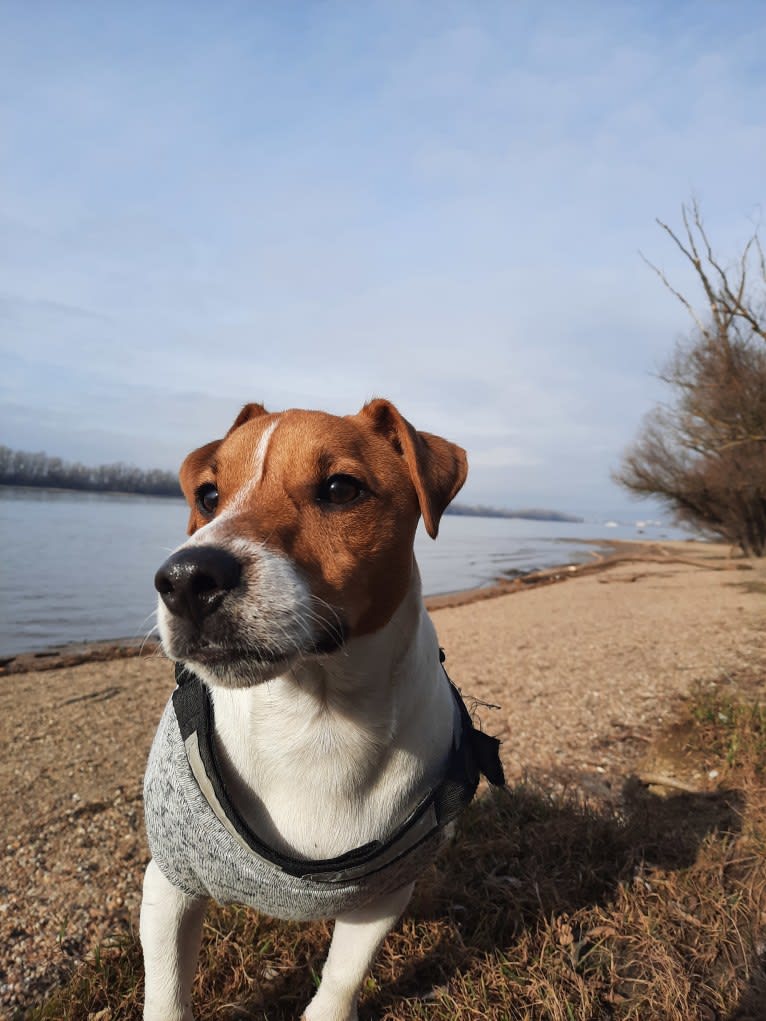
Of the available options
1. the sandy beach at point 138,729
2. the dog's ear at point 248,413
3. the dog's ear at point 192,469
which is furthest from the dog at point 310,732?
the sandy beach at point 138,729

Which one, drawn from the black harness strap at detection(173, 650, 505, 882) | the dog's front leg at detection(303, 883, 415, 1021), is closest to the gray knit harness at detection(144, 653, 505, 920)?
the black harness strap at detection(173, 650, 505, 882)

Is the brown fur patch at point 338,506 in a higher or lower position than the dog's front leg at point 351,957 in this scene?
higher

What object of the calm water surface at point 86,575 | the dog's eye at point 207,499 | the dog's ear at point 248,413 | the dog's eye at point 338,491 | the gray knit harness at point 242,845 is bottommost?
the calm water surface at point 86,575

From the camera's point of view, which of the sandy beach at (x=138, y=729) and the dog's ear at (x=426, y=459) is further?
the sandy beach at (x=138, y=729)

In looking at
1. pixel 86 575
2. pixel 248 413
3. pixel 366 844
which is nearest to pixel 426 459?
A: pixel 248 413

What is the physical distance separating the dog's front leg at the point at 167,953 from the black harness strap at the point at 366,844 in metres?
0.46

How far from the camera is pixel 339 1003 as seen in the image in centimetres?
216

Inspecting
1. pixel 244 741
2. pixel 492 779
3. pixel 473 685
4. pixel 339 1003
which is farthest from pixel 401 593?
pixel 473 685

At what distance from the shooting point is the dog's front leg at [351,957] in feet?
7.11

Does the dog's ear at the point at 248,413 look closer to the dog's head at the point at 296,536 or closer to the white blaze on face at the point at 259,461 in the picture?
the dog's head at the point at 296,536

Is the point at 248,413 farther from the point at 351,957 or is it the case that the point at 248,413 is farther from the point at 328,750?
the point at 351,957

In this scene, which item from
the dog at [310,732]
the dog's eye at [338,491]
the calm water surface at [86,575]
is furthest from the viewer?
the calm water surface at [86,575]

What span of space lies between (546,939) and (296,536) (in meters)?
2.10

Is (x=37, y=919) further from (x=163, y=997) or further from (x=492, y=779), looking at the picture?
(x=492, y=779)
